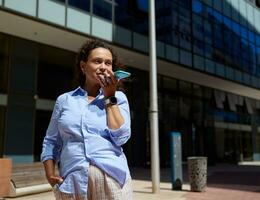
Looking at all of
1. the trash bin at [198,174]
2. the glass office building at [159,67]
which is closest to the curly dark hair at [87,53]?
the glass office building at [159,67]

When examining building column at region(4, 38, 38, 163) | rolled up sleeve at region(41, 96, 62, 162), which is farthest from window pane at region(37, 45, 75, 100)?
rolled up sleeve at region(41, 96, 62, 162)

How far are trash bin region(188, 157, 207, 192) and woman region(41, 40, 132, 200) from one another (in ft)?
34.0

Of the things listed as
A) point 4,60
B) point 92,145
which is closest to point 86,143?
point 92,145

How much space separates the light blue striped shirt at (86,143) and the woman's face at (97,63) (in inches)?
4.7

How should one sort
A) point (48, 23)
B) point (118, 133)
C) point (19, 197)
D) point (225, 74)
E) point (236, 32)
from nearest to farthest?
point (118, 133) < point (19, 197) < point (48, 23) < point (225, 74) < point (236, 32)

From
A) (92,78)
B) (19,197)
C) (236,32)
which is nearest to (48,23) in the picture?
(19,197)

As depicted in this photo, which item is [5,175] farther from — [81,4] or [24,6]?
[81,4]

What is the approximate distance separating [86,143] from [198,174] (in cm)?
1059

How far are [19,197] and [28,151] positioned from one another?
7242 mm

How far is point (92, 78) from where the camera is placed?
8.27ft

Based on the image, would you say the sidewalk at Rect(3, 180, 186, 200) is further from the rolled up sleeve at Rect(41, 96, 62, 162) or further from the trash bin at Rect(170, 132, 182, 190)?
the rolled up sleeve at Rect(41, 96, 62, 162)

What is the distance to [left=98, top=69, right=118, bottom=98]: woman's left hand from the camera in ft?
7.54

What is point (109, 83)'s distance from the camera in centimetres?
232

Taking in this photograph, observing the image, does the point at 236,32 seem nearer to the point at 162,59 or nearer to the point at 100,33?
the point at 162,59
